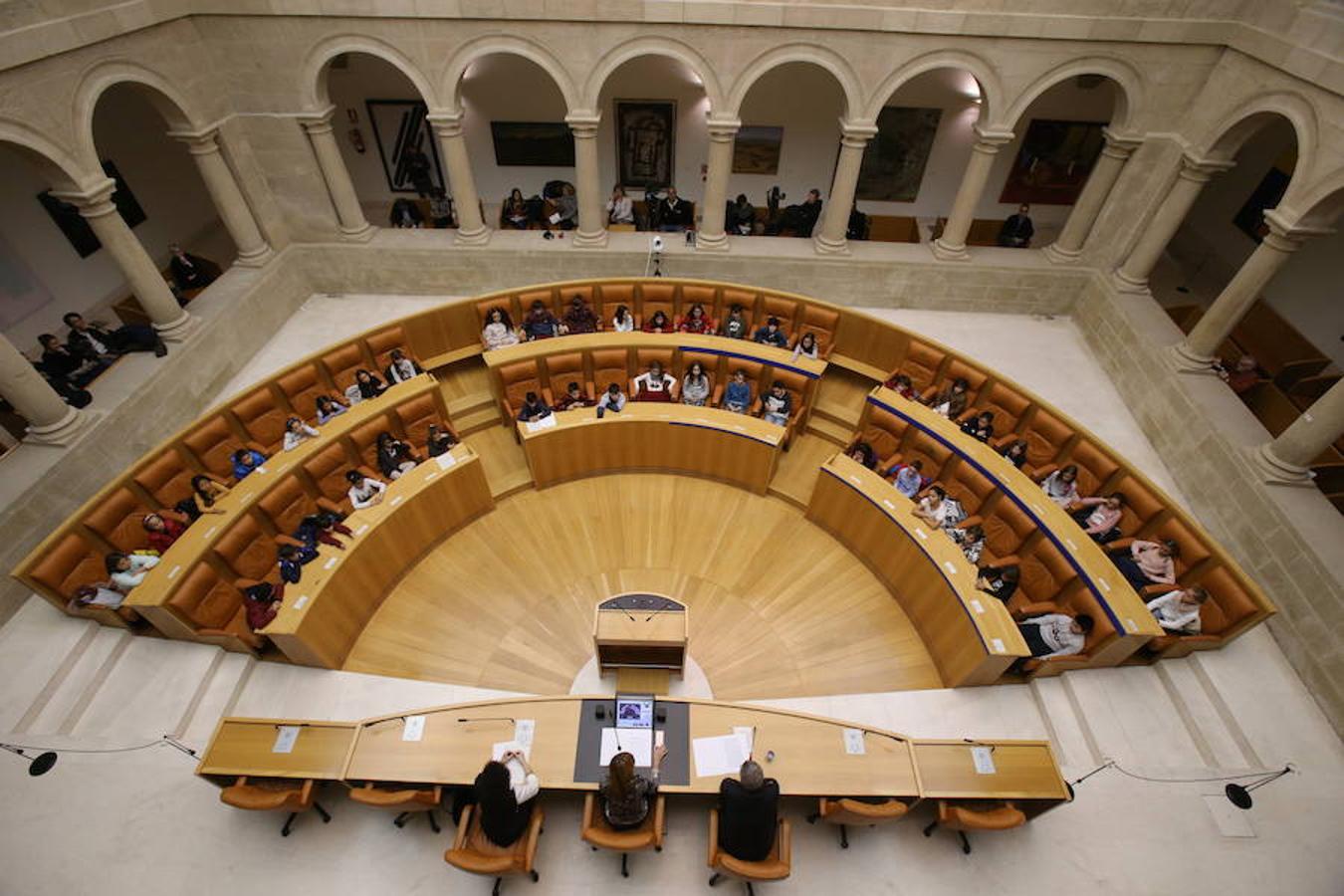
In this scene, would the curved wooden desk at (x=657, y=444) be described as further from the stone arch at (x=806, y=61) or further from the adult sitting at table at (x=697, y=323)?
the stone arch at (x=806, y=61)

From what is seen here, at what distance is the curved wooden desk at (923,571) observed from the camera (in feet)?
19.3

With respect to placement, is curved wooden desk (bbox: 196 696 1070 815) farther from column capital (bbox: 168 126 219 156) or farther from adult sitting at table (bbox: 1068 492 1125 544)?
column capital (bbox: 168 126 219 156)

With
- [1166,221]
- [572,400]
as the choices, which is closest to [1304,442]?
[1166,221]

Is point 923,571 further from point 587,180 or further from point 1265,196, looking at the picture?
point 1265,196

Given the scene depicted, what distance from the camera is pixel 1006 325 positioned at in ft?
34.3

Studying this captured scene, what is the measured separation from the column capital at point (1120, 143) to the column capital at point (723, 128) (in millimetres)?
5119

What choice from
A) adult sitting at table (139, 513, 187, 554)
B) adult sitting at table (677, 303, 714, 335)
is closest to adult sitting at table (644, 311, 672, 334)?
adult sitting at table (677, 303, 714, 335)

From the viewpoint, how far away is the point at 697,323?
944 centimetres

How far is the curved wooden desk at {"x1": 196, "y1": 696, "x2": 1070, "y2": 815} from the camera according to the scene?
484cm

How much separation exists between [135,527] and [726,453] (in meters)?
6.27

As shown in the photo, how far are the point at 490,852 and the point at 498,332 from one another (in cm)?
644

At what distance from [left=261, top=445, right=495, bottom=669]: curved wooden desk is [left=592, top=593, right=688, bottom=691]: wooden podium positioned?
244 cm

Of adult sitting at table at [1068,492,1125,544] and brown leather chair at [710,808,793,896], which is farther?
adult sitting at table at [1068,492,1125,544]

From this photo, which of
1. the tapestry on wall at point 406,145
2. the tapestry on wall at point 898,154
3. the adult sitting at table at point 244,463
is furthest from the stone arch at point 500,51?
the tapestry on wall at point 898,154
